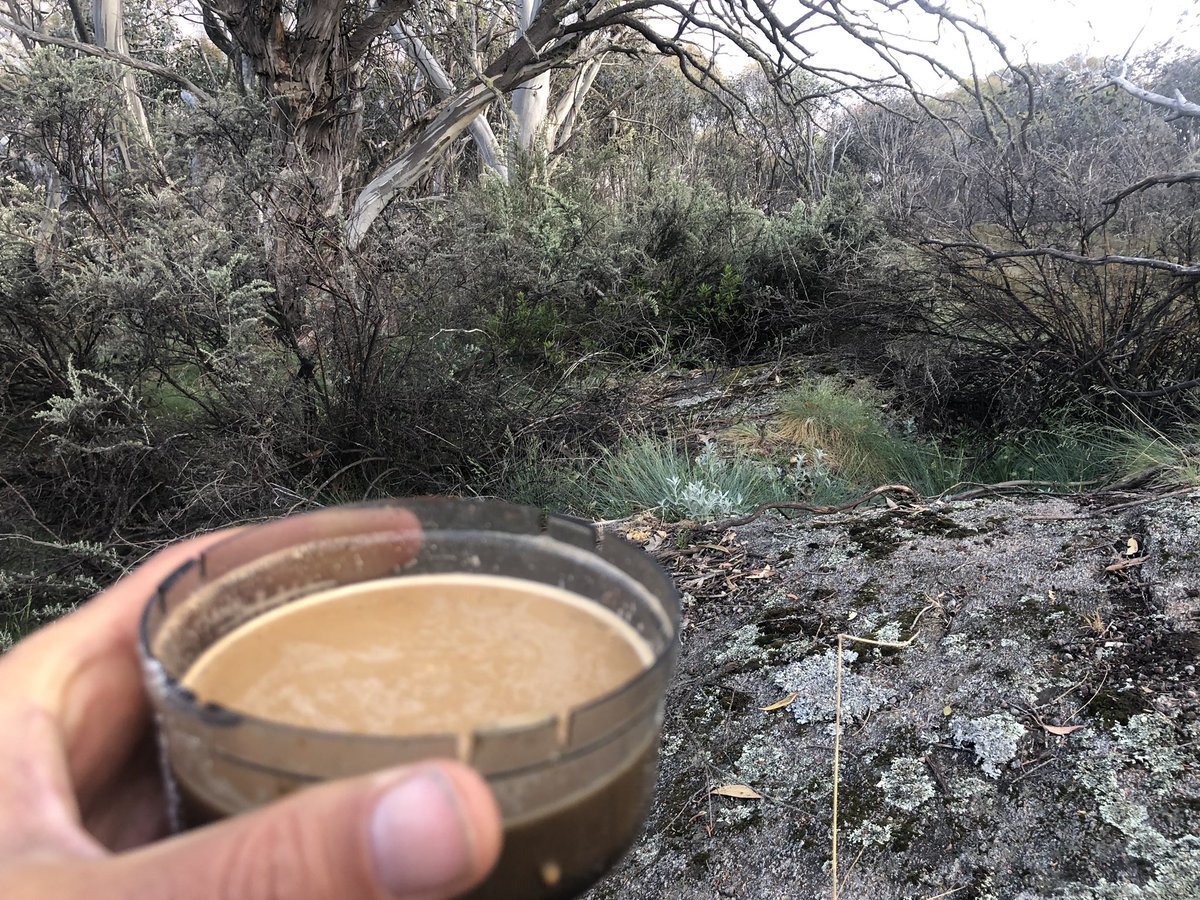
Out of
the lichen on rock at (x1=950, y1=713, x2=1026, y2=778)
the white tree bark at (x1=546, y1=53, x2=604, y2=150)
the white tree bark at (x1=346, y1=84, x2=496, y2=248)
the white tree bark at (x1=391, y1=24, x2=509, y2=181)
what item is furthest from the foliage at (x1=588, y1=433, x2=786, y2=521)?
the white tree bark at (x1=546, y1=53, x2=604, y2=150)

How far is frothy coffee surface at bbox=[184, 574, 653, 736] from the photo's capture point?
27.4 inches

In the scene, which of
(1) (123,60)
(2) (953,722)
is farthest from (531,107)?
(2) (953,722)

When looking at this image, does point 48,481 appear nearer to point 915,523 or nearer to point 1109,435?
point 915,523

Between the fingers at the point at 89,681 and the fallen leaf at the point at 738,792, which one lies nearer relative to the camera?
the fingers at the point at 89,681

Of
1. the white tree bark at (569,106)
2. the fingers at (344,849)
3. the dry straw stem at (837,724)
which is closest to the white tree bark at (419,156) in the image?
the white tree bark at (569,106)

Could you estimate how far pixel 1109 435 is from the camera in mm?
3959

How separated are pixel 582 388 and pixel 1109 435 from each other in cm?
301

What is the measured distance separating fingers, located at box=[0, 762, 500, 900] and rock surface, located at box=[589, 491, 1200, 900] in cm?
76

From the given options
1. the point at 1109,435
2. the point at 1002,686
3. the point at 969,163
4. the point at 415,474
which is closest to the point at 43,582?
the point at 415,474

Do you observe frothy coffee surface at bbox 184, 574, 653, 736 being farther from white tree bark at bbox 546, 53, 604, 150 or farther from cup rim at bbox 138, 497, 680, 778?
white tree bark at bbox 546, 53, 604, 150

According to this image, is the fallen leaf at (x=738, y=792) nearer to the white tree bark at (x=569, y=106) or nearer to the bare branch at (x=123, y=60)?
the bare branch at (x=123, y=60)

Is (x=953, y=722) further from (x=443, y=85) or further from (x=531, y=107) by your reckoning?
(x=531, y=107)

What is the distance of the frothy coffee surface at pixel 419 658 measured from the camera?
0.70 meters

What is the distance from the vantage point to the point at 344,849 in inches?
23.3
